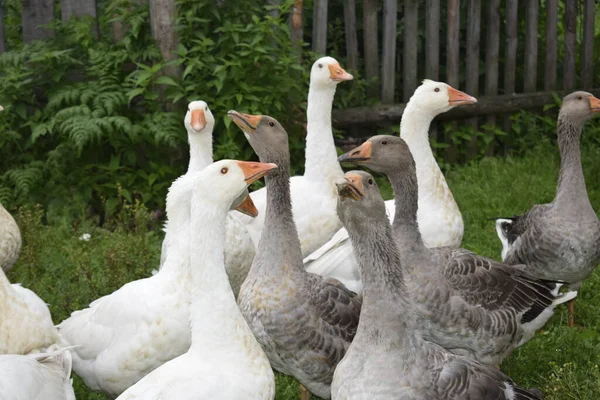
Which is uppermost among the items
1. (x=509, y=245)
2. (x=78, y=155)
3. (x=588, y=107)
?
(x=588, y=107)

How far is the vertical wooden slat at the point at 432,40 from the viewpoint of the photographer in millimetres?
9688

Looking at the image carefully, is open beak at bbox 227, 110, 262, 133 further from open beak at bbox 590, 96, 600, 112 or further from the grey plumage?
open beak at bbox 590, 96, 600, 112

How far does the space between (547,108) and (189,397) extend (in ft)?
23.8

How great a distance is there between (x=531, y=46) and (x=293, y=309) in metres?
6.32

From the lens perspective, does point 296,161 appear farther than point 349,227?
Yes

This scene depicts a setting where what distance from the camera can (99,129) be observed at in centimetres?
805

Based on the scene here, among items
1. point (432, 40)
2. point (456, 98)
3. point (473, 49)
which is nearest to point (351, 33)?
point (432, 40)

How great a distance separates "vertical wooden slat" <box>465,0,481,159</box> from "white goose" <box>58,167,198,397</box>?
550cm

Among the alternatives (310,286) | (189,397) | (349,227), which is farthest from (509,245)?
(189,397)

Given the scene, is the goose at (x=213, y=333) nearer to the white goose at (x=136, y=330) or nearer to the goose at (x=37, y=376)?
the goose at (x=37, y=376)

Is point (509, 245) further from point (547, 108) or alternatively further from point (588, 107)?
point (547, 108)

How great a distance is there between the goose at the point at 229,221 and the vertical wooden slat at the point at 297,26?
2.69 meters

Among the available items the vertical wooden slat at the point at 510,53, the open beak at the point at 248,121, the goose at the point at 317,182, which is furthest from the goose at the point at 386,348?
the vertical wooden slat at the point at 510,53

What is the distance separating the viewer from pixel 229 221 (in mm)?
5867
